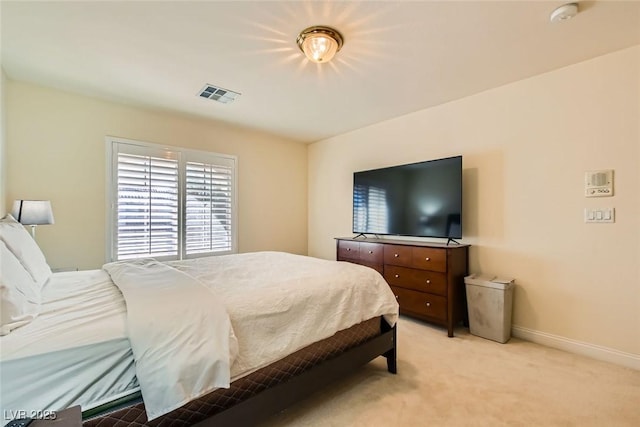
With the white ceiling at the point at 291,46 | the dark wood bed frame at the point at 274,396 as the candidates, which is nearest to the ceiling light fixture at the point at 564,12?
the white ceiling at the point at 291,46

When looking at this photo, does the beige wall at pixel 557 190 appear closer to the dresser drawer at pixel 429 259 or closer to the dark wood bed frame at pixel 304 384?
the dresser drawer at pixel 429 259

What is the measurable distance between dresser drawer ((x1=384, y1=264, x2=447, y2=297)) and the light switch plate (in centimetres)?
130

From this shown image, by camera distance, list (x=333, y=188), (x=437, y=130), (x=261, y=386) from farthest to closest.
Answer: (x=333, y=188) → (x=437, y=130) → (x=261, y=386)

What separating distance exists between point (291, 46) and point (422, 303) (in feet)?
9.28

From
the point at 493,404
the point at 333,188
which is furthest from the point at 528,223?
the point at 333,188

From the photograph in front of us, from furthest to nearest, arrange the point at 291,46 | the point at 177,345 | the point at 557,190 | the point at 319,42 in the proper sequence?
1. the point at 557,190
2. the point at 291,46
3. the point at 319,42
4. the point at 177,345

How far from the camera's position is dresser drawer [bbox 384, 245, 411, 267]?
3205 mm

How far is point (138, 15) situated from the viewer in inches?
74.3

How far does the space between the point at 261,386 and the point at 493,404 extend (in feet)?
4.89

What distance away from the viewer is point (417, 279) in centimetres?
312

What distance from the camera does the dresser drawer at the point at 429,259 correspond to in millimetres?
2902

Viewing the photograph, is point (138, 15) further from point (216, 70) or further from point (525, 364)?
point (525, 364)

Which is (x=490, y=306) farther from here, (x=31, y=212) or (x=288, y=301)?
(x=31, y=212)

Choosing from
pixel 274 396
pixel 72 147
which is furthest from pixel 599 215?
pixel 72 147
